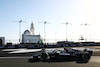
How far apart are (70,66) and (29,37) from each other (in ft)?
545

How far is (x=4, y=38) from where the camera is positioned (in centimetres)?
7069

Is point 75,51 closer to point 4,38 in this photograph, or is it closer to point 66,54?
point 66,54

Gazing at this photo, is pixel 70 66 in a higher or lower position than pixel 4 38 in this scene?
lower

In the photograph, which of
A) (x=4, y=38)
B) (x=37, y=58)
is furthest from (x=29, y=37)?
(x=37, y=58)

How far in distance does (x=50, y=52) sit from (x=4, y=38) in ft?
190

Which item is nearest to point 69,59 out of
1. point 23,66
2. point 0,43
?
point 23,66

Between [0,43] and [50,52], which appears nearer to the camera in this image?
[50,52]

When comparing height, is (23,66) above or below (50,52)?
below

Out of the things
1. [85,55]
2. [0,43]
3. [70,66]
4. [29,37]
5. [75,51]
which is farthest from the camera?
[29,37]

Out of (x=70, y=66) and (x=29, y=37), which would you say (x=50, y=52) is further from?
(x=29, y=37)

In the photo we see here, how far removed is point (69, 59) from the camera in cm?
1947

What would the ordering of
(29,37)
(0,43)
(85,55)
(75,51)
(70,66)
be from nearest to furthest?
(70,66) → (85,55) → (75,51) → (0,43) → (29,37)

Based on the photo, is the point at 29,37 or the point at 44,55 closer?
the point at 44,55

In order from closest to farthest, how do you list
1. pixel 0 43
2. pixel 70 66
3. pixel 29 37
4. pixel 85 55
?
1. pixel 70 66
2. pixel 85 55
3. pixel 0 43
4. pixel 29 37
